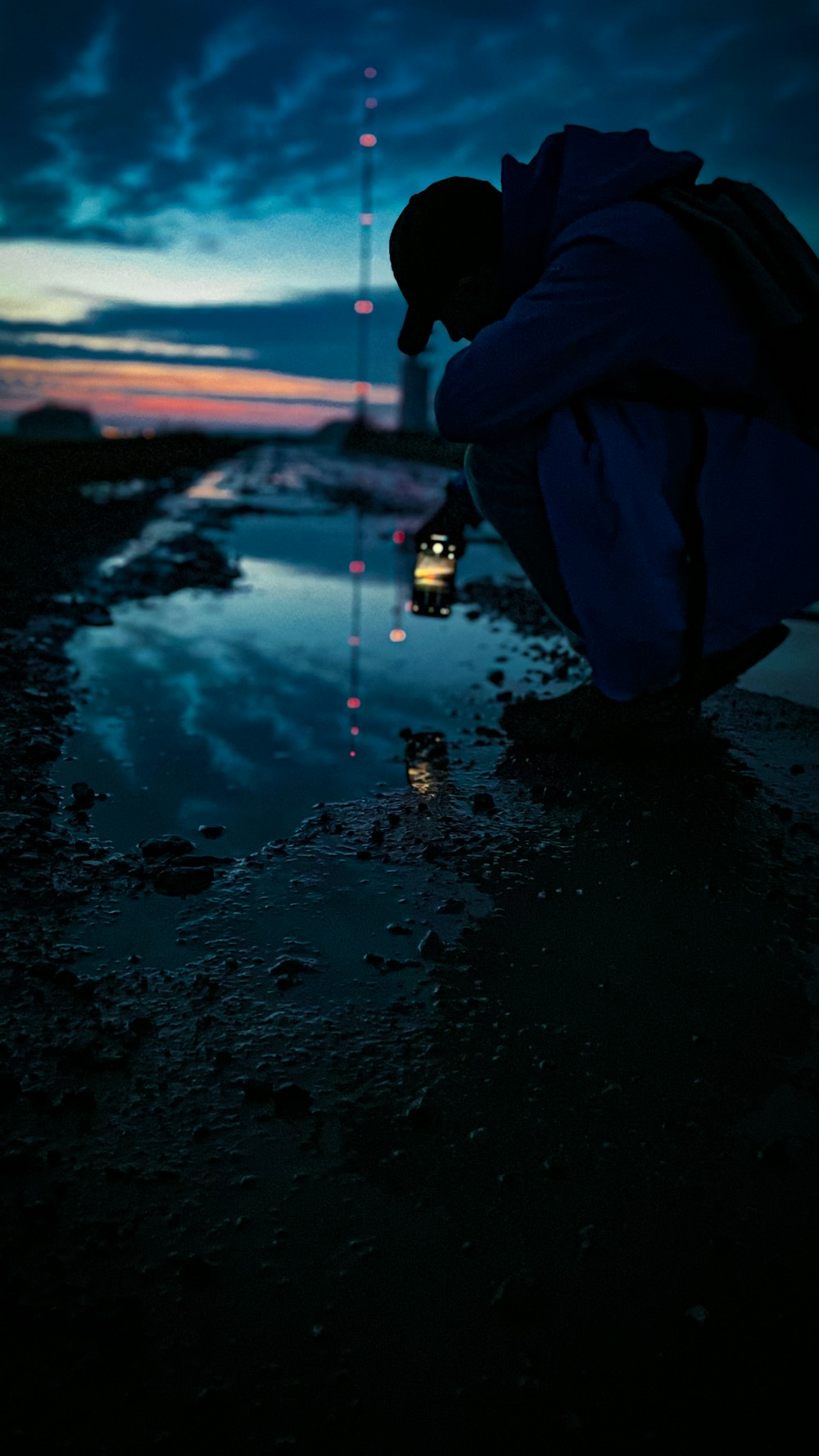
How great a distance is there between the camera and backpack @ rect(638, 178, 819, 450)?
238cm

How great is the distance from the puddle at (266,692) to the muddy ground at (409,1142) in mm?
314

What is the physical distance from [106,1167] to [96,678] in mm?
3144

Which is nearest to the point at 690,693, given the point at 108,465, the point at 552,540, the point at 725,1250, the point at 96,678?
the point at 552,540

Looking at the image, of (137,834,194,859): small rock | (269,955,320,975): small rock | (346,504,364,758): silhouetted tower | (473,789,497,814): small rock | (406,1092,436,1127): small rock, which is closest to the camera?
(406,1092,436,1127): small rock

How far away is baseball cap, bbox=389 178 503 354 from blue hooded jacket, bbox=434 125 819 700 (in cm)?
15

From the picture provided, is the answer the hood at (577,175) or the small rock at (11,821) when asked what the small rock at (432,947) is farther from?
the hood at (577,175)

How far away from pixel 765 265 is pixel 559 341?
594 mm

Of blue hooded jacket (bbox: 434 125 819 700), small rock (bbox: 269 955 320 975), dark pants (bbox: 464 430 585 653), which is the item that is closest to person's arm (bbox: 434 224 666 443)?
blue hooded jacket (bbox: 434 125 819 700)

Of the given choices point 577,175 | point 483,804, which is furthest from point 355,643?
point 577,175

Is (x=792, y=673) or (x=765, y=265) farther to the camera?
(x=792, y=673)

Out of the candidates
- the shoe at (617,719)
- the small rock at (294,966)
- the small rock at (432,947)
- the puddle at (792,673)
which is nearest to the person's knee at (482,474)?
the shoe at (617,719)

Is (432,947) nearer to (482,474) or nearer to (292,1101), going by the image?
(292,1101)

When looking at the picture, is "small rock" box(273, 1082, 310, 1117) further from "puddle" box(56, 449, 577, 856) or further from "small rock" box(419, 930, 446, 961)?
"puddle" box(56, 449, 577, 856)

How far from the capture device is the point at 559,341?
2514 millimetres
